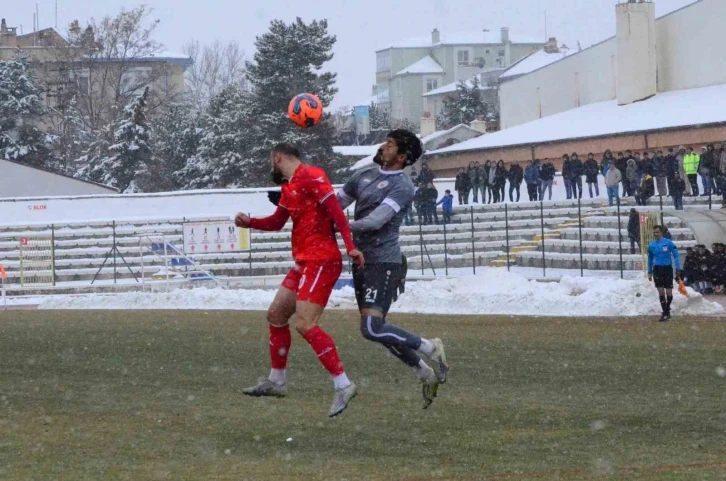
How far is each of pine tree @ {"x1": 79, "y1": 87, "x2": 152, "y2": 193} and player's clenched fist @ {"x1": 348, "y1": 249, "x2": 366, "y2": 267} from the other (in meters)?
61.5

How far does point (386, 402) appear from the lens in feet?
36.9

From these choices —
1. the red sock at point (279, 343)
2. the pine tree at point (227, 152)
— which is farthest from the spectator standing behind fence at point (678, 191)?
the pine tree at point (227, 152)

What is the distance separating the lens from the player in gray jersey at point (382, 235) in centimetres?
953

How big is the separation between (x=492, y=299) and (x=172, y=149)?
1852 inches


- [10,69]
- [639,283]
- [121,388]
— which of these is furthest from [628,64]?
[121,388]

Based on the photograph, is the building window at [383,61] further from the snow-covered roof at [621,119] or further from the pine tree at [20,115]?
the snow-covered roof at [621,119]

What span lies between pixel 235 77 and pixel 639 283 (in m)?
80.7

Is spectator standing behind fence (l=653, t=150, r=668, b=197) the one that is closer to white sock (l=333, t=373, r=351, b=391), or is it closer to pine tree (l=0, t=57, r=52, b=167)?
white sock (l=333, t=373, r=351, b=391)

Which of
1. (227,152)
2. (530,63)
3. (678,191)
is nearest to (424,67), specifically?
(530,63)

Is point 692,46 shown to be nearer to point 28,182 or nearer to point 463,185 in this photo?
point 463,185

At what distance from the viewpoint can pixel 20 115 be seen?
243 ft

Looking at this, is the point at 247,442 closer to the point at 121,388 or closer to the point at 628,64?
the point at 121,388

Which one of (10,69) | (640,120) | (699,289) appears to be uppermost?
(10,69)

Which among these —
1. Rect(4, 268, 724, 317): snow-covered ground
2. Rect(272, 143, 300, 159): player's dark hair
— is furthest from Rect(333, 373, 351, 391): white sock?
Rect(4, 268, 724, 317): snow-covered ground
